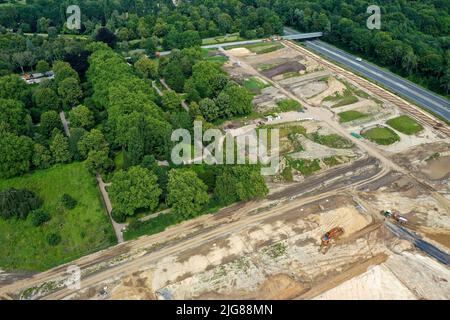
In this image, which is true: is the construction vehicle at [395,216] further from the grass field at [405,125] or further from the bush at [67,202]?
the bush at [67,202]

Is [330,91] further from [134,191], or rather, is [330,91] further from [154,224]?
[134,191]

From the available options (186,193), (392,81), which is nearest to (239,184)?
(186,193)

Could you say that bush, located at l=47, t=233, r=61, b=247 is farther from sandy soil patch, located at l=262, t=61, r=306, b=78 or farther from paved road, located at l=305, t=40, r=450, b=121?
paved road, located at l=305, t=40, r=450, b=121

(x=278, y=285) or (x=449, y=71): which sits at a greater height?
(x=449, y=71)

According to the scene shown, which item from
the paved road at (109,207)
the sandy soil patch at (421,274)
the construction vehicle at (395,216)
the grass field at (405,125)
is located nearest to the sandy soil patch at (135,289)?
the paved road at (109,207)

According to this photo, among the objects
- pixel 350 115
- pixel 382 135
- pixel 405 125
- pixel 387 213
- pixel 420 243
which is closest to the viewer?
pixel 420 243
